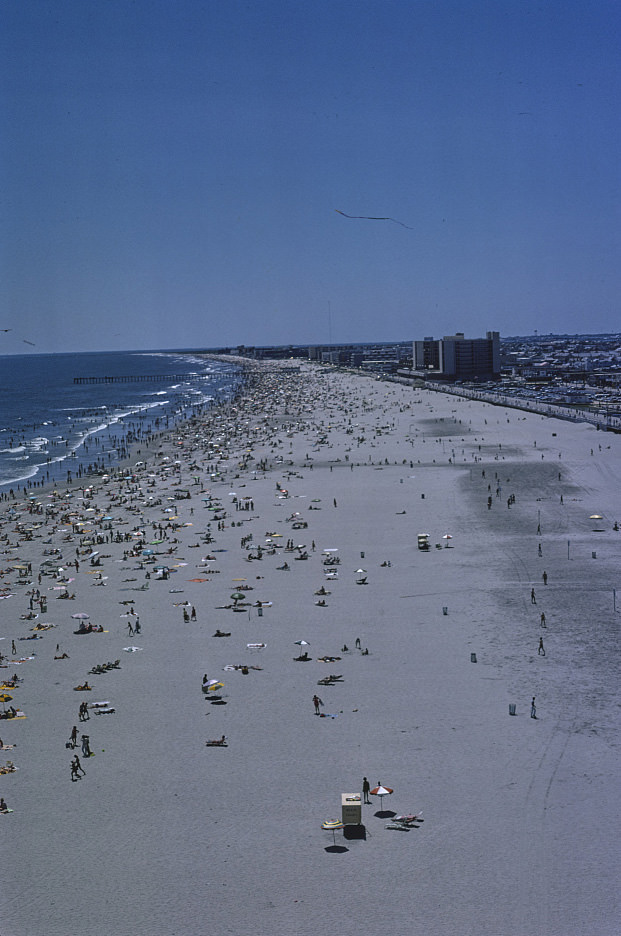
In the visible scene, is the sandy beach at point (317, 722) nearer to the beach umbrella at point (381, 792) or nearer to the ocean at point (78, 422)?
the beach umbrella at point (381, 792)

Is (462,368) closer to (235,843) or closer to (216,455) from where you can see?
(216,455)

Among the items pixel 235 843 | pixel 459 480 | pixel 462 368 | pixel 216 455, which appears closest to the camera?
pixel 235 843

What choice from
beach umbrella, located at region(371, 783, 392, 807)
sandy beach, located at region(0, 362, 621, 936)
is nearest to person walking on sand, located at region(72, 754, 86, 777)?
sandy beach, located at region(0, 362, 621, 936)

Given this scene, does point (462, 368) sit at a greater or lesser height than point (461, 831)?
greater

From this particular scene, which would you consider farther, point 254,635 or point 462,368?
point 462,368

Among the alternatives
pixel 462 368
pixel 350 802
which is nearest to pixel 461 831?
pixel 350 802

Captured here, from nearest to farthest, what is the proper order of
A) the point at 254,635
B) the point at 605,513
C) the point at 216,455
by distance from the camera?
the point at 254,635, the point at 605,513, the point at 216,455

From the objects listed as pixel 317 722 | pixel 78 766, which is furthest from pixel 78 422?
pixel 78 766

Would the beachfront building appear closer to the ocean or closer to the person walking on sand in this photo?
the ocean
